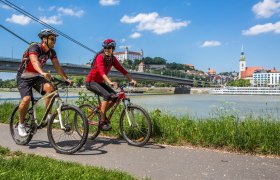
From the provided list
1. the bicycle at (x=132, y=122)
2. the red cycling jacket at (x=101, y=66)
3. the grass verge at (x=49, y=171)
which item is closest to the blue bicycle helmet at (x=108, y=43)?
the red cycling jacket at (x=101, y=66)

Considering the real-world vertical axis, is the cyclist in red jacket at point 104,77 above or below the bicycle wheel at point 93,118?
above

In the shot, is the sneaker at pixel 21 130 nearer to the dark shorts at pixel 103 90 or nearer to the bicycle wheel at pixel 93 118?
the bicycle wheel at pixel 93 118

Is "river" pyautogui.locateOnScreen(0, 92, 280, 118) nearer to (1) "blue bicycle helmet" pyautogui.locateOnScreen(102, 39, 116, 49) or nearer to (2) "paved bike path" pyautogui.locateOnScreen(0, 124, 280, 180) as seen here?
(2) "paved bike path" pyautogui.locateOnScreen(0, 124, 280, 180)

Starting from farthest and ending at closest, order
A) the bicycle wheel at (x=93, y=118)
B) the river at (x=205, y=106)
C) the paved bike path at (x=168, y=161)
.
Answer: the river at (x=205, y=106) → the bicycle wheel at (x=93, y=118) → the paved bike path at (x=168, y=161)

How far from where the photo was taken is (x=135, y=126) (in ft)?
15.2

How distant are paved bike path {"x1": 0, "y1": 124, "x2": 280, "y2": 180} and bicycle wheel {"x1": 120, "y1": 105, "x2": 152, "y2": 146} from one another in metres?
0.11

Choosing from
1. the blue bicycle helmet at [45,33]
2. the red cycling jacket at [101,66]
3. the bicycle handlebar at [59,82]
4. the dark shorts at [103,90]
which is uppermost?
the blue bicycle helmet at [45,33]

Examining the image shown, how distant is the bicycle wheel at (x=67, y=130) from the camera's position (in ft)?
13.2

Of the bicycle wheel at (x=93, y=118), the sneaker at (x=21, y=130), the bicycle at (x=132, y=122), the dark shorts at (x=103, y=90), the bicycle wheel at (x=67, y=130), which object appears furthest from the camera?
the bicycle wheel at (x=93, y=118)

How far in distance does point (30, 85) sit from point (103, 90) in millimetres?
924

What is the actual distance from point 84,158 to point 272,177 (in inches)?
74.3

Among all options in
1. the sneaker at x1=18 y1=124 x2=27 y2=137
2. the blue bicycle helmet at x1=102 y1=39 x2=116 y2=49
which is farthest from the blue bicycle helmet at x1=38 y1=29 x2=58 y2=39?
the sneaker at x1=18 y1=124 x2=27 y2=137

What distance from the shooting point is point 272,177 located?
3.12 metres

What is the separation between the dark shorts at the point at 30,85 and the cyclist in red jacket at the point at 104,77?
0.66 meters
